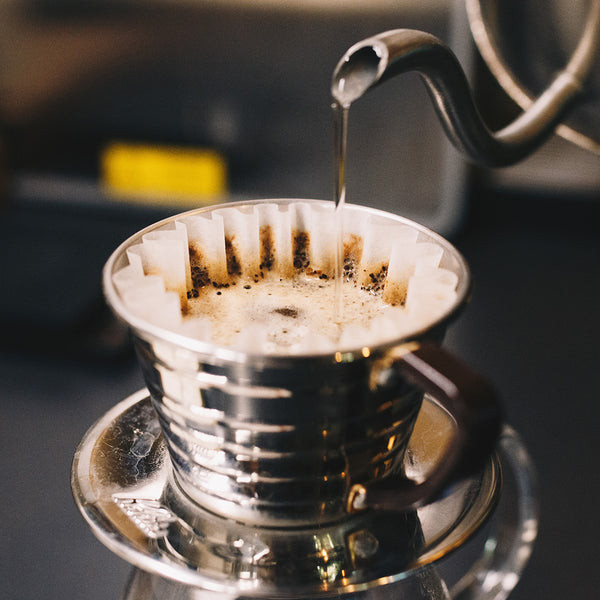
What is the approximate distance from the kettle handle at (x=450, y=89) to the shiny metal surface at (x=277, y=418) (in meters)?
0.12

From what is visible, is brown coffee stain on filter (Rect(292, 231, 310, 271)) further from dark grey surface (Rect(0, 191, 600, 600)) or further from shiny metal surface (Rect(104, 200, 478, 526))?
dark grey surface (Rect(0, 191, 600, 600))

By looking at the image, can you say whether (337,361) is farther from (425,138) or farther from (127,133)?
(127,133)

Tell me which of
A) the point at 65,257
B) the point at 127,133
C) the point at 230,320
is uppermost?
the point at 230,320

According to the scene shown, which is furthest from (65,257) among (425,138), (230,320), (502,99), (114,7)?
(502,99)

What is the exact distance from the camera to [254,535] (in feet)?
1.62

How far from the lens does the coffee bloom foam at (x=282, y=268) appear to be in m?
→ 0.55

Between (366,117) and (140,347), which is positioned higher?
(140,347)

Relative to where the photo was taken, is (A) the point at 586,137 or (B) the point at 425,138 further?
(B) the point at 425,138

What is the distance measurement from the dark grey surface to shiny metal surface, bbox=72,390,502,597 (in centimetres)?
32

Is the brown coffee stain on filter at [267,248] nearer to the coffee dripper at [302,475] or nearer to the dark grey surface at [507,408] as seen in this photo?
the coffee dripper at [302,475]

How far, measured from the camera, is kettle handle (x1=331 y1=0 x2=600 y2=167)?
443 millimetres

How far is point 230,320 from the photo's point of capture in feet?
1.89

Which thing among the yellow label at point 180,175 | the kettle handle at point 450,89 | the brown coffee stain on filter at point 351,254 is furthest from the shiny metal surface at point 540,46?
the yellow label at point 180,175

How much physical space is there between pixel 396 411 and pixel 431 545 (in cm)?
10
